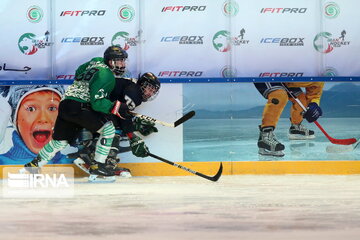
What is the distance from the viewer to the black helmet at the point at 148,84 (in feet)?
23.4

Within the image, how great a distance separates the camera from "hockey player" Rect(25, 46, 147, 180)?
662 centimetres

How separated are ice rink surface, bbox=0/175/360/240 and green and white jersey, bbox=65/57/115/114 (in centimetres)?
73

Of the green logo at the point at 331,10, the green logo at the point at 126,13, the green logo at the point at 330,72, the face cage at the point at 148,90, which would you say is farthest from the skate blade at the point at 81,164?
the green logo at the point at 331,10

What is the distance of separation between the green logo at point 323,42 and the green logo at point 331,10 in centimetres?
19

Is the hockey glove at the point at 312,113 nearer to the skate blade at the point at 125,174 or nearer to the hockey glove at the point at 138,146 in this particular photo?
the hockey glove at the point at 138,146

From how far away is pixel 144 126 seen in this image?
727 centimetres

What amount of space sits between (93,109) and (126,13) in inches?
55.3

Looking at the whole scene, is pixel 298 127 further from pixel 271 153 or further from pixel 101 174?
pixel 101 174

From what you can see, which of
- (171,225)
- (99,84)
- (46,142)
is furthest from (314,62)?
(171,225)

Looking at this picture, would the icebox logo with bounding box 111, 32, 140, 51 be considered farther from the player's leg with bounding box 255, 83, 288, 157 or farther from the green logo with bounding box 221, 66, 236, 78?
the player's leg with bounding box 255, 83, 288, 157

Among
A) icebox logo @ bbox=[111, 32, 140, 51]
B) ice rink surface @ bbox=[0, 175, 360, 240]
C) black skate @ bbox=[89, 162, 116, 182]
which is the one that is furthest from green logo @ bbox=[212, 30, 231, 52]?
black skate @ bbox=[89, 162, 116, 182]

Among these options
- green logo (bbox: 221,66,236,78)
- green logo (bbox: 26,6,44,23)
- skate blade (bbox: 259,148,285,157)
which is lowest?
skate blade (bbox: 259,148,285,157)

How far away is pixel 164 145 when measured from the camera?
736 cm

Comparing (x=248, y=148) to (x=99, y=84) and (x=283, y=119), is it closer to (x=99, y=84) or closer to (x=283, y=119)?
(x=283, y=119)
